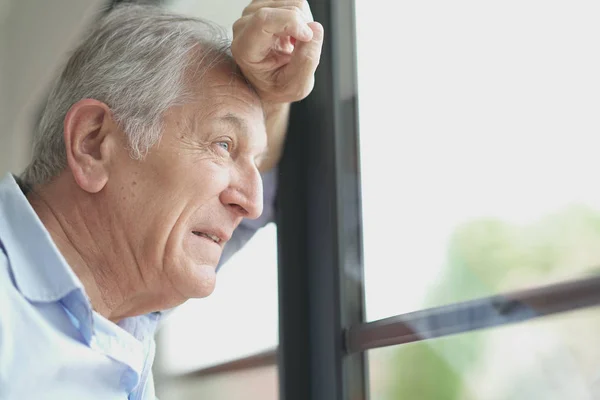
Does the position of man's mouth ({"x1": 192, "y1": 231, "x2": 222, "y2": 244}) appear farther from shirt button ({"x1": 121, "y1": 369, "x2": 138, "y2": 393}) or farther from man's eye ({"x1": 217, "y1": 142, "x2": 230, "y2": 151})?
shirt button ({"x1": 121, "y1": 369, "x2": 138, "y2": 393})

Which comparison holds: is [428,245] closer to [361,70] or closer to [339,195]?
[339,195]

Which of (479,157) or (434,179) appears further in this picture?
(434,179)

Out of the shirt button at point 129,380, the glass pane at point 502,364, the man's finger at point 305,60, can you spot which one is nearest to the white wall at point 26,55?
the man's finger at point 305,60

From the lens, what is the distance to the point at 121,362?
1200mm

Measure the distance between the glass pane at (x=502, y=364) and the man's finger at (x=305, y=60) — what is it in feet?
1.63

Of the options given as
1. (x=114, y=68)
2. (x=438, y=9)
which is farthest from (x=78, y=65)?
(x=438, y=9)

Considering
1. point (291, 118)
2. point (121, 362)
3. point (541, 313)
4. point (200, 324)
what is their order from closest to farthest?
point (541, 313) → point (121, 362) → point (291, 118) → point (200, 324)

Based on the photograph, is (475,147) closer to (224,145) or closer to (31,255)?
(224,145)

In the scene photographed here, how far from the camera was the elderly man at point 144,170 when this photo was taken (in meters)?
1.23

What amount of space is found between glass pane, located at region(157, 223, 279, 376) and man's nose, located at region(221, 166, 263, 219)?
31cm

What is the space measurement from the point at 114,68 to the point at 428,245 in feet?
2.06

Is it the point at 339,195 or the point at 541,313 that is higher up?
the point at 339,195

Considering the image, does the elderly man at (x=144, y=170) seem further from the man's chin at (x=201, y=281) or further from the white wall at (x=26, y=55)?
the white wall at (x=26, y=55)

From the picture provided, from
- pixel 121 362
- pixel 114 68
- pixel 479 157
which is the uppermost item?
pixel 114 68
